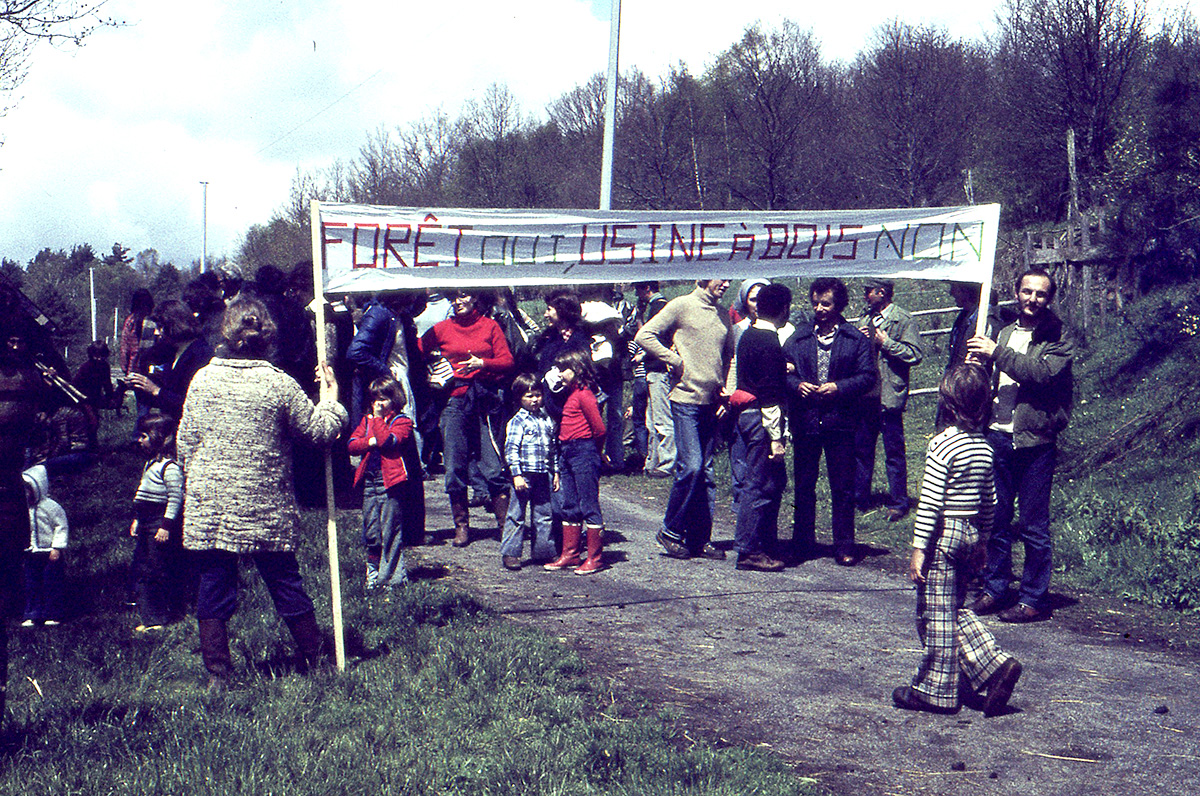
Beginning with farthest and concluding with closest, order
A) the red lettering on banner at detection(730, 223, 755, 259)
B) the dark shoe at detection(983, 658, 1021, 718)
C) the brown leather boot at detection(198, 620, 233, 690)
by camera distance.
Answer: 1. the red lettering on banner at detection(730, 223, 755, 259)
2. the brown leather boot at detection(198, 620, 233, 690)
3. the dark shoe at detection(983, 658, 1021, 718)

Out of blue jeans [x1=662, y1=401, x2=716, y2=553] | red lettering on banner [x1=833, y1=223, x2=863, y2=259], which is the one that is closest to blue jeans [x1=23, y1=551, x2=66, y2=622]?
blue jeans [x1=662, y1=401, x2=716, y2=553]

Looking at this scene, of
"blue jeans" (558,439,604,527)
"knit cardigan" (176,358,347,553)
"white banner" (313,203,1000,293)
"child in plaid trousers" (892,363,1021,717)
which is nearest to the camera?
"child in plaid trousers" (892,363,1021,717)

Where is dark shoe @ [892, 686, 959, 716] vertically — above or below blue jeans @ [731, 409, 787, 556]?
below

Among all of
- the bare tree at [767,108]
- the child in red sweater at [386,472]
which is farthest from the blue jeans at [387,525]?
the bare tree at [767,108]

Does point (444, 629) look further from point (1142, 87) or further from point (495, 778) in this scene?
point (1142, 87)

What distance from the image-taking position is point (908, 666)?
5.97m

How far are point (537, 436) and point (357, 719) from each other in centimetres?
328

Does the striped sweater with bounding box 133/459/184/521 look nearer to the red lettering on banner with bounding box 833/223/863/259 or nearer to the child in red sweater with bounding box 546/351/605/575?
the child in red sweater with bounding box 546/351/605/575

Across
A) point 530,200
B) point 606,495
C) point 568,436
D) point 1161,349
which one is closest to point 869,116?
point 530,200

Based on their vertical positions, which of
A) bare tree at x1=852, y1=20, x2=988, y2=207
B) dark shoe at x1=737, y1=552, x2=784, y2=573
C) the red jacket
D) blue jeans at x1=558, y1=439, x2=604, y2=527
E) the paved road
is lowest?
the paved road

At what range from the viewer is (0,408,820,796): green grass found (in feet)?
14.4

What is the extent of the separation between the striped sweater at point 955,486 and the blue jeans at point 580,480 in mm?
3048

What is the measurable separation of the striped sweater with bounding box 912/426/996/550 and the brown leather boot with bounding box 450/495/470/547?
14.7 ft

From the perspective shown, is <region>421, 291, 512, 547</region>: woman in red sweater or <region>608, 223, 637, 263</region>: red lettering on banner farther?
<region>421, 291, 512, 547</region>: woman in red sweater
